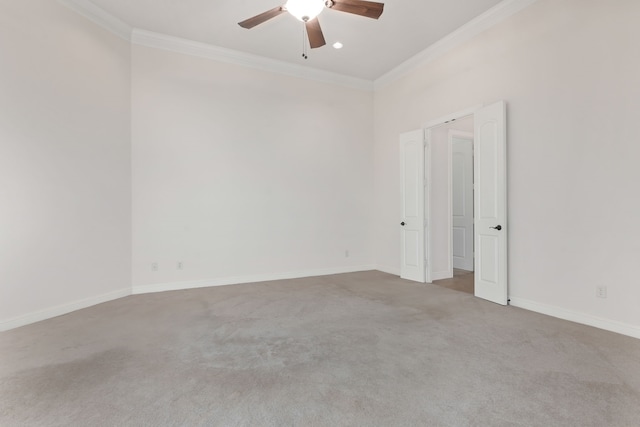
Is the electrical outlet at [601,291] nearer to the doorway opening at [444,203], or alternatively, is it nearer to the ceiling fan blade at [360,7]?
the doorway opening at [444,203]

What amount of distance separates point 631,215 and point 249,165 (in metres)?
4.55

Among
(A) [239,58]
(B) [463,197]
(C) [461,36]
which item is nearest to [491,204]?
(C) [461,36]

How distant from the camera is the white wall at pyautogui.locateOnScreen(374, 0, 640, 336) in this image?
2916mm

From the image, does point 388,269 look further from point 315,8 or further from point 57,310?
point 57,310

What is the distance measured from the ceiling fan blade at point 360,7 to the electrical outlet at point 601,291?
3.23 meters

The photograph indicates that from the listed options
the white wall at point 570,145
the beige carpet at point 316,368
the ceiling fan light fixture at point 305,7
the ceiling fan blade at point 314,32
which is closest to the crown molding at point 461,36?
the white wall at point 570,145

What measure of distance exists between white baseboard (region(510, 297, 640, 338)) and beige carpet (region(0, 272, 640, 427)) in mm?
132

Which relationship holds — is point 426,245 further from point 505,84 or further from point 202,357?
point 202,357

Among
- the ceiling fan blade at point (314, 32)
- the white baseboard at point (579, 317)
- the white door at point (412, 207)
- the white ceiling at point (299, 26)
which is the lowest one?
the white baseboard at point (579, 317)

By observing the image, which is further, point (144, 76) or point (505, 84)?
point (144, 76)

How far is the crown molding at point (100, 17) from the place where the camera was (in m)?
3.70

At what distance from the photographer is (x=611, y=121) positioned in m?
3.00

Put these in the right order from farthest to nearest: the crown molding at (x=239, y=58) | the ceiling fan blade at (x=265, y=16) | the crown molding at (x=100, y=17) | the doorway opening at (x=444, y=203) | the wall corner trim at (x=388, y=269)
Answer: the wall corner trim at (x=388, y=269)
the doorway opening at (x=444, y=203)
the crown molding at (x=239, y=58)
the crown molding at (x=100, y=17)
the ceiling fan blade at (x=265, y=16)

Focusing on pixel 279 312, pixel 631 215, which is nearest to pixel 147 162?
pixel 279 312
